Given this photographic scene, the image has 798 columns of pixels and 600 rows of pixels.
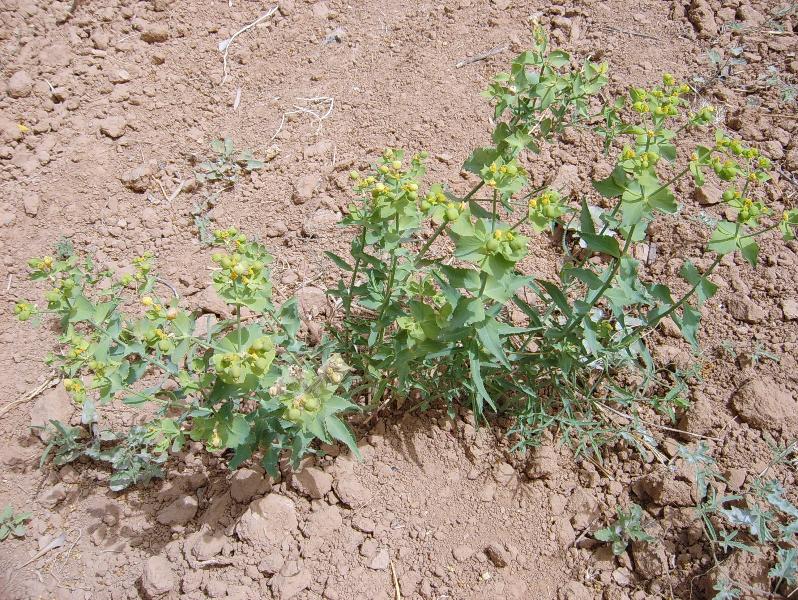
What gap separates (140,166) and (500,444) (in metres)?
2.99

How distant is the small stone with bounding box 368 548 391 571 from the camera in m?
2.76

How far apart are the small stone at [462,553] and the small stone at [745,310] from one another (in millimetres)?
1825

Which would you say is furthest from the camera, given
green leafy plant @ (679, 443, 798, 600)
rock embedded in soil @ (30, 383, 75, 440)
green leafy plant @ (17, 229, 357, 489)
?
rock embedded in soil @ (30, 383, 75, 440)

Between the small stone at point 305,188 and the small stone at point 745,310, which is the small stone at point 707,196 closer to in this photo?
the small stone at point 745,310

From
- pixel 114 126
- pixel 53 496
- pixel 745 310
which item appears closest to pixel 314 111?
pixel 114 126

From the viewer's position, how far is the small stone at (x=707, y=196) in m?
3.56

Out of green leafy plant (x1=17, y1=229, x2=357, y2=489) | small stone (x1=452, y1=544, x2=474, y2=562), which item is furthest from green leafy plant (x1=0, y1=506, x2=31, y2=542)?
small stone (x1=452, y1=544, x2=474, y2=562)

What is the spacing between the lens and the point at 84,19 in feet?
15.8

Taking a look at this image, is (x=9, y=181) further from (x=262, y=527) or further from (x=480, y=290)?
(x=480, y=290)

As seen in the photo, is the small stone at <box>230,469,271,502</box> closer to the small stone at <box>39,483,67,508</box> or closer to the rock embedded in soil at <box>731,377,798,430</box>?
the small stone at <box>39,483,67,508</box>

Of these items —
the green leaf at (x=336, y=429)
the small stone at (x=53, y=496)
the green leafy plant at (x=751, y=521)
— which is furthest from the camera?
the small stone at (x=53, y=496)

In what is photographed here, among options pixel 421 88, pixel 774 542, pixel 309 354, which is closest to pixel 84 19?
pixel 421 88

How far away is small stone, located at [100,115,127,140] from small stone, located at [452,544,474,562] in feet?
11.6

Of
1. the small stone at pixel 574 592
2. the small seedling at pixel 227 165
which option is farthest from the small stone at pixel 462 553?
the small seedling at pixel 227 165
